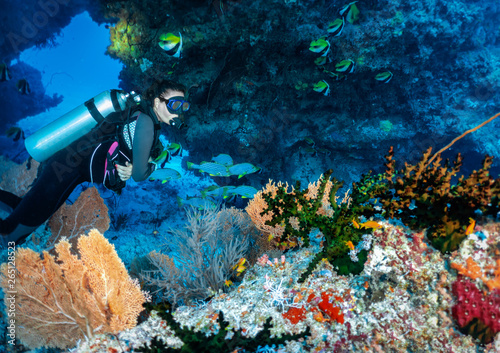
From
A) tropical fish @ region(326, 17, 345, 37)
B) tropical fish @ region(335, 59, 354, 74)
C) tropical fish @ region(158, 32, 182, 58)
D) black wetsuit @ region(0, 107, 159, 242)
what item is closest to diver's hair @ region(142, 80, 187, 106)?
black wetsuit @ region(0, 107, 159, 242)

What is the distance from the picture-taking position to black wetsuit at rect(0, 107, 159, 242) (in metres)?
3.23

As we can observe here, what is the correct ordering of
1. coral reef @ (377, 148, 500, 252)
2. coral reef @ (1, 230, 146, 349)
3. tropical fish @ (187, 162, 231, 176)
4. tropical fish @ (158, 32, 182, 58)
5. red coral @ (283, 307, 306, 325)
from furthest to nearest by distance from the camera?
tropical fish @ (187, 162, 231, 176), tropical fish @ (158, 32, 182, 58), coral reef @ (1, 230, 146, 349), red coral @ (283, 307, 306, 325), coral reef @ (377, 148, 500, 252)

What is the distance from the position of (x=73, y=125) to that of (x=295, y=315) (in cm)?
461

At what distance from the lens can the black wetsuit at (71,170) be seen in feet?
10.6

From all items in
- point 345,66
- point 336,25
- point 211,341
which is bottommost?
point 211,341

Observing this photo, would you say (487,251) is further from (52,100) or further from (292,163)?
(52,100)

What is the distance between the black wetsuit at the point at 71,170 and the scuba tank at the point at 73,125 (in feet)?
1.87

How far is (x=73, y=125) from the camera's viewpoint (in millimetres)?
4059

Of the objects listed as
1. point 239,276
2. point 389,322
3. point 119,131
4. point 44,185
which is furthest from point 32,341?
point 389,322

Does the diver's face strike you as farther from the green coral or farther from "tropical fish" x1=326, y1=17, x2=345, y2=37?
"tropical fish" x1=326, y1=17, x2=345, y2=37

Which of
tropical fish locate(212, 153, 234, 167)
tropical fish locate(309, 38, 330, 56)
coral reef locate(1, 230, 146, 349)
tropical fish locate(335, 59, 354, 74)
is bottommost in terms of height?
coral reef locate(1, 230, 146, 349)

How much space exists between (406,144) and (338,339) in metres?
9.58

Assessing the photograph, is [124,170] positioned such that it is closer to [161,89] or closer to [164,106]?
[164,106]

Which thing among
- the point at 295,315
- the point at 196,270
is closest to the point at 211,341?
the point at 295,315
